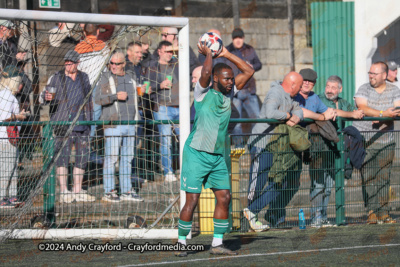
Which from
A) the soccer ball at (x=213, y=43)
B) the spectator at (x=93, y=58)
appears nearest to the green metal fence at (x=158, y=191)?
the spectator at (x=93, y=58)

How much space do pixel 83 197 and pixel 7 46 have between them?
224 centimetres

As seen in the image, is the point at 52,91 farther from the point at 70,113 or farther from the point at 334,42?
the point at 334,42

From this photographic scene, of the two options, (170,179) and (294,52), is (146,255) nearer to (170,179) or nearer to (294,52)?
(170,179)

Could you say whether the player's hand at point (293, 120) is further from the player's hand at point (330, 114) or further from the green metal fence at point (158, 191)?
the player's hand at point (330, 114)

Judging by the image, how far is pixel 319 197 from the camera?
9.12 meters

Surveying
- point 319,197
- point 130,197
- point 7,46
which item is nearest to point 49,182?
point 130,197

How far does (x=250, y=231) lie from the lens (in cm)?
881

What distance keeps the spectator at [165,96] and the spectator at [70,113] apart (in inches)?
41.4

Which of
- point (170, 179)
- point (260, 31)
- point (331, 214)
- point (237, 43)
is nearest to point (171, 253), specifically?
point (170, 179)

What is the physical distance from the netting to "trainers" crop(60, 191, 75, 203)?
14 mm

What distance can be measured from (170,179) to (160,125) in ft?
2.73

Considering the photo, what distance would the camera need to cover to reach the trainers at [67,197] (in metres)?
8.72

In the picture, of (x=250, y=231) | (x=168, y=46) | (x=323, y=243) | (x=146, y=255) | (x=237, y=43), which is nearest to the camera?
(x=146, y=255)

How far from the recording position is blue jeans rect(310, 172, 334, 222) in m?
9.09
